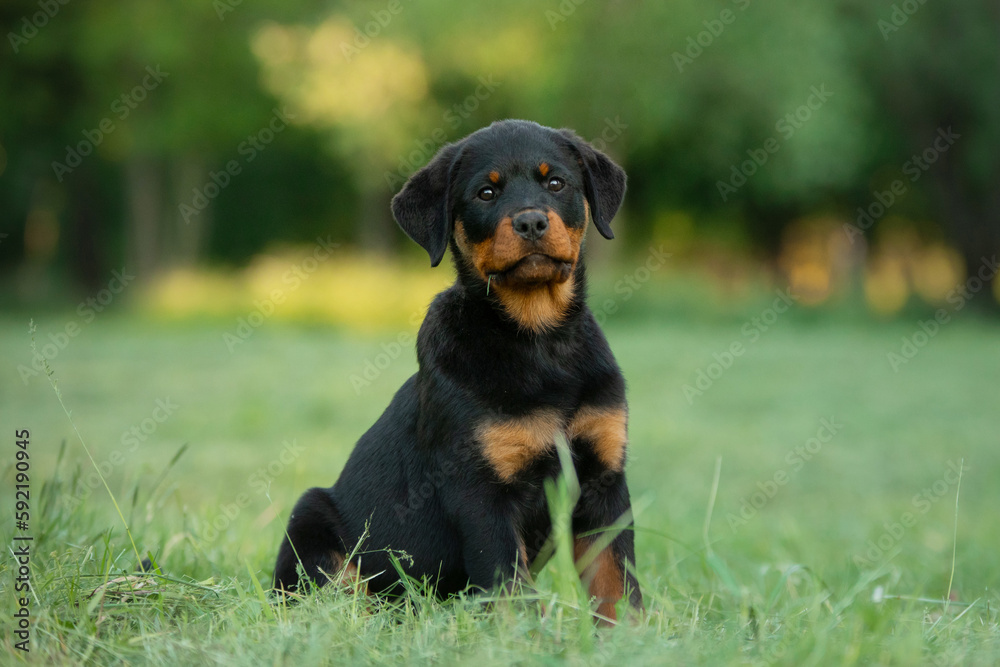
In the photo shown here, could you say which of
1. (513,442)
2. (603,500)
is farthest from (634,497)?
(513,442)

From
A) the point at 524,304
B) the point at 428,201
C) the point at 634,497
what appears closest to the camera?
the point at 524,304

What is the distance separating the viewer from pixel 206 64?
22.5 m

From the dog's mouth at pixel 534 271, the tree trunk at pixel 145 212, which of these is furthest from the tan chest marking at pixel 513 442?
the tree trunk at pixel 145 212

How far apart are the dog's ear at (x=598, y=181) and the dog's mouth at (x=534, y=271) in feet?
1.20

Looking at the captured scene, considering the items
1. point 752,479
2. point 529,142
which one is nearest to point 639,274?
point 752,479

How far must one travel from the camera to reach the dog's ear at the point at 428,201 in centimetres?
353

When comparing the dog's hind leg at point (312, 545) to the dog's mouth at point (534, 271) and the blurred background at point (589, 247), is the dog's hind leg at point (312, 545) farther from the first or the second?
the dog's mouth at point (534, 271)

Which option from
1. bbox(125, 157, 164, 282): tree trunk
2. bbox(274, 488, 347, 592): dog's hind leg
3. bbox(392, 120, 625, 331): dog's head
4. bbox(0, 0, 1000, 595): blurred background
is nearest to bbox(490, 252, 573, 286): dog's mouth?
bbox(392, 120, 625, 331): dog's head

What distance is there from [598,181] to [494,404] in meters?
1.12

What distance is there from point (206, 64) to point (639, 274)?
11.9 m

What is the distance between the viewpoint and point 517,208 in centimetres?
328

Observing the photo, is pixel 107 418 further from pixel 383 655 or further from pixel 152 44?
pixel 152 44

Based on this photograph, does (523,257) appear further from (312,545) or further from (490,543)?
(312,545)

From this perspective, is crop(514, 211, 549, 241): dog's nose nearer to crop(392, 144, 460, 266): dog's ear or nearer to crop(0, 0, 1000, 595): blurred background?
crop(392, 144, 460, 266): dog's ear
